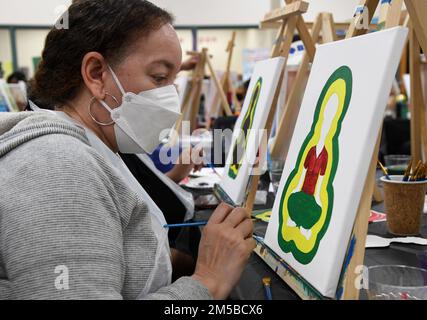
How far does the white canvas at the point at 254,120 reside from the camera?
51.4 inches

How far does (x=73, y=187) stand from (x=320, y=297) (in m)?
0.45

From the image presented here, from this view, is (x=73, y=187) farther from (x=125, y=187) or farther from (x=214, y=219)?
(x=214, y=219)

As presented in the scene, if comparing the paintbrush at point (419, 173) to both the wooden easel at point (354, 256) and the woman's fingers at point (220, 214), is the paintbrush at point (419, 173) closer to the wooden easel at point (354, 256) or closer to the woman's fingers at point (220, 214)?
the wooden easel at point (354, 256)

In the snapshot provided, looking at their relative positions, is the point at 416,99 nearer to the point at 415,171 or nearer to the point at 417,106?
the point at 417,106

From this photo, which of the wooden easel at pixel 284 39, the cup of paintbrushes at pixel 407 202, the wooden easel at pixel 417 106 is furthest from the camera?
the wooden easel at pixel 417 106

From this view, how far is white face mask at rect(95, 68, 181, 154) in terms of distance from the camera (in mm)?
900

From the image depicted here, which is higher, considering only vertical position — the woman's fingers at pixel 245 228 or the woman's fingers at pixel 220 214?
the woman's fingers at pixel 220 214

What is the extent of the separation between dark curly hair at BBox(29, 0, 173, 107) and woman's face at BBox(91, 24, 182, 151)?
0.05 ft

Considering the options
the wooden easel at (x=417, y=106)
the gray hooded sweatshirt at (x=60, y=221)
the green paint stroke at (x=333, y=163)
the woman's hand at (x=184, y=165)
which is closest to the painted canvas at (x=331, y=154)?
the green paint stroke at (x=333, y=163)

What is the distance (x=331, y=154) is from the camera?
807 millimetres

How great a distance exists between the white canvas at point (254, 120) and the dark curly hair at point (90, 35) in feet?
1.70

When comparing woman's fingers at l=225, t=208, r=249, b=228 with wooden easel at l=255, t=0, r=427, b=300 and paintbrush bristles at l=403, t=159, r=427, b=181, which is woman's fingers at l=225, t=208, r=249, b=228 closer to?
wooden easel at l=255, t=0, r=427, b=300

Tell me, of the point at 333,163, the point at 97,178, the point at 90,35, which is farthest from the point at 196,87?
the point at 97,178

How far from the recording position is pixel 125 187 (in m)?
0.72
